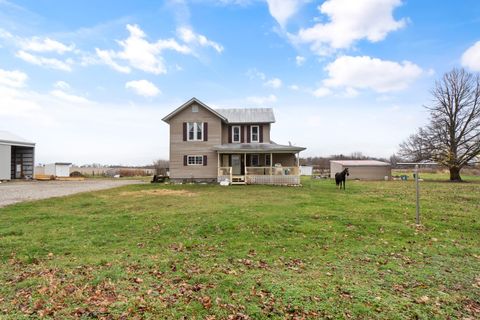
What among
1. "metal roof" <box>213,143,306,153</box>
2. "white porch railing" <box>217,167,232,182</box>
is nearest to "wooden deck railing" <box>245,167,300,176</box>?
"white porch railing" <box>217,167,232,182</box>

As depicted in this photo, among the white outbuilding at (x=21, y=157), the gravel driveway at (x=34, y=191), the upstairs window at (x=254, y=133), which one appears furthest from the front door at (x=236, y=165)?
the white outbuilding at (x=21, y=157)

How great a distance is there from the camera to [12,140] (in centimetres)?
2895

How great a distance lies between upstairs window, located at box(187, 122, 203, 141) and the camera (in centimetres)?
2402

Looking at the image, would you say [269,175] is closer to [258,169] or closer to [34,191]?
[258,169]

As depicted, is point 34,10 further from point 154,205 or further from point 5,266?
point 5,266

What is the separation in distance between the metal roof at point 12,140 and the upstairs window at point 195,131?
20402mm

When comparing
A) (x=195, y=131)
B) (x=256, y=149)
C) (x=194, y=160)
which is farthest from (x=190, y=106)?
(x=256, y=149)

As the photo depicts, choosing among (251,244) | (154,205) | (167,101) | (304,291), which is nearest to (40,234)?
(154,205)

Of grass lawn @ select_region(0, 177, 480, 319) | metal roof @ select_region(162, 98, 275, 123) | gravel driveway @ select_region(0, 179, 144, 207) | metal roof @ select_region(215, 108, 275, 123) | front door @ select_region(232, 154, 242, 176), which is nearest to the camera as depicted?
grass lawn @ select_region(0, 177, 480, 319)

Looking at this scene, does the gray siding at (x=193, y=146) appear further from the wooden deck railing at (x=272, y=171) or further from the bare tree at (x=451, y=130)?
the bare tree at (x=451, y=130)

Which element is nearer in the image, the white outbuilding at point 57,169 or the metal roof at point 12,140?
the metal roof at point 12,140

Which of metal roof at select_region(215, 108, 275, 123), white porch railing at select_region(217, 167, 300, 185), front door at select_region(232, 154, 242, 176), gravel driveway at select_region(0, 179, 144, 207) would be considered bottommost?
gravel driveway at select_region(0, 179, 144, 207)

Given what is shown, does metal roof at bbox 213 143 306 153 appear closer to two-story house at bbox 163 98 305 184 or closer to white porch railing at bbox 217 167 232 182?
two-story house at bbox 163 98 305 184

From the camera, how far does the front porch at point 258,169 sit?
2272 centimetres
